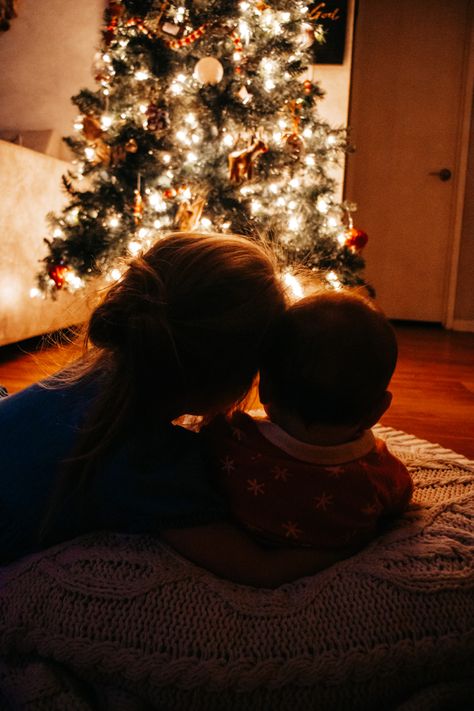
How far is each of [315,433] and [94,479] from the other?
0.25 m

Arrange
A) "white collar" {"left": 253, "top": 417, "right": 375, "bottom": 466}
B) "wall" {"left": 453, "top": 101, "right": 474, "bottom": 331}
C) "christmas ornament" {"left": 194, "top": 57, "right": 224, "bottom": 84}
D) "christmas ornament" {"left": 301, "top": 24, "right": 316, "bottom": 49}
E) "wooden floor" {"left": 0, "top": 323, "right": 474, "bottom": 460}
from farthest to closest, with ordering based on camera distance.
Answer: "wall" {"left": 453, "top": 101, "right": 474, "bottom": 331} < "christmas ornament" {"left": 301, "top": 24, "right": 316, "bottom": 49} < "christmas ornament" {"left": 194, "top": 57, "right": 224, "bottom": 84} < "wooden floor" {"left": 0, "top": 323, "right": 474, "bottom": 460} < "white collar" {"left": 253, "top": 417, "right": 375, "bottom": 466}

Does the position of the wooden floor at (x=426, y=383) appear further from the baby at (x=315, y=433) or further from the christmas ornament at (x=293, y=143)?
the christmas ornament at (x=293, y=143)

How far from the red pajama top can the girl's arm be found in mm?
17

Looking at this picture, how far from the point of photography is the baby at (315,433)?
24.1 inches

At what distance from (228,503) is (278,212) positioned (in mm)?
1719

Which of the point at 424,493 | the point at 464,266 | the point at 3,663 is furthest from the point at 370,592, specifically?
the point at 464,266

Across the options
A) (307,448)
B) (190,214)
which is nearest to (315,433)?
(307,448)

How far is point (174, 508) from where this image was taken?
0.61 m

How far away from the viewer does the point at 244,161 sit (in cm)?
195

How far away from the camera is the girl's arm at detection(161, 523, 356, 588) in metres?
0.61

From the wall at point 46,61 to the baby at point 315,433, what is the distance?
3123mm

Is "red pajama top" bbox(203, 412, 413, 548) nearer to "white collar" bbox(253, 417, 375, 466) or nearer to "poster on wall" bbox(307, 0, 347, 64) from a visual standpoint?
"white collar" bbox(253, 417, 375, 466)

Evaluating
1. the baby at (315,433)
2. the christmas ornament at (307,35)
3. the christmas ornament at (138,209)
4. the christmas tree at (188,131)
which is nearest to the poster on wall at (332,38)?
the christmas ornament at (307,35)

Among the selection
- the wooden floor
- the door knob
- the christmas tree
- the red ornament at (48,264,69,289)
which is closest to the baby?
the wooden floor
